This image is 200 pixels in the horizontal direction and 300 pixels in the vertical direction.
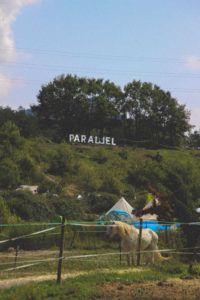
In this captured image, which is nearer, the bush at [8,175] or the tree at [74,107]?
the bush at [8,175]

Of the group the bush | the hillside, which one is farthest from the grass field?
the bush

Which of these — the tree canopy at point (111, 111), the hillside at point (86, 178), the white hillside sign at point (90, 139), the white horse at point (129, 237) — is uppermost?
the tree canopy at point (111, 111)

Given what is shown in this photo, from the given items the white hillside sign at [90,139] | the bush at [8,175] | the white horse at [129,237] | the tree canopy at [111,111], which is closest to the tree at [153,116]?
the tree canopy at [111,111]

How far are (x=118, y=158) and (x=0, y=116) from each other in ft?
86.8

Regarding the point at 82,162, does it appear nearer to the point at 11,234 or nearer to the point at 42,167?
the point at 42,167

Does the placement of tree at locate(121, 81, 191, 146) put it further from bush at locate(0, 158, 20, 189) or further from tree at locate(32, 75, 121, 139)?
bush at locate(0, 158, 20, 189)

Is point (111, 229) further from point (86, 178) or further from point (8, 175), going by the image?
point (86, 178)

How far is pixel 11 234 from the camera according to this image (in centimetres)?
2133

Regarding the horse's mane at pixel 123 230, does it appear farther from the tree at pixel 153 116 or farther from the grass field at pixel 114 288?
the tree at pixel 153 116

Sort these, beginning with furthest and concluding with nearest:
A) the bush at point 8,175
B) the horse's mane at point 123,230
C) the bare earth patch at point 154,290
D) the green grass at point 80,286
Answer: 1. the bush at point 8,175
2. the horse's mane at point 123,230
3. the bare earth patch at point 154,290
4. the green grass at point 80,286

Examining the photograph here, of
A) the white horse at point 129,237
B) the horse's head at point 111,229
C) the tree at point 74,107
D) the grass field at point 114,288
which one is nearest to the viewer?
the grass field at point 114,288

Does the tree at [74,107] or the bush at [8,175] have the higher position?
the tree at [74,107]

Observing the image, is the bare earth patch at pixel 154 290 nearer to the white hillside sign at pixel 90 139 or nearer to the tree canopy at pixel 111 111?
the white hillside sign at pixel 90 139

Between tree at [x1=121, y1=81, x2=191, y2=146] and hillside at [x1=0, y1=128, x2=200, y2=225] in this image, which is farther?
tree at [x1=121, y1=81, x2=191, y2=146]
